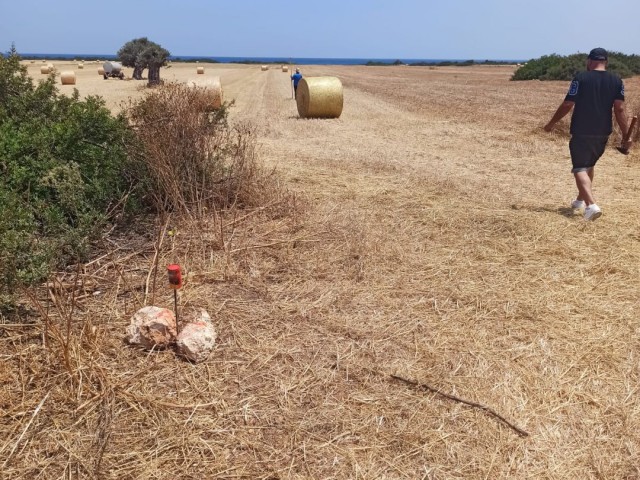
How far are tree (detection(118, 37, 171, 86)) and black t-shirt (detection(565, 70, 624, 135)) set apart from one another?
24.6 metres

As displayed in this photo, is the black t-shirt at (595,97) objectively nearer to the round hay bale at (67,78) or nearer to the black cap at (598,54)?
the black cap at (598,54)

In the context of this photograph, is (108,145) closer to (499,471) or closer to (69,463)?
(69,463)

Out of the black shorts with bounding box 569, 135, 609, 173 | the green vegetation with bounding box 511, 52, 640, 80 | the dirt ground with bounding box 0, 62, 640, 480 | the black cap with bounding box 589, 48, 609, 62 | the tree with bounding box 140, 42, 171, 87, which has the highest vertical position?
the green vegetation with bounding box 511, 52, 640, 80

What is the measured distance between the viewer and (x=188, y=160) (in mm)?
5414

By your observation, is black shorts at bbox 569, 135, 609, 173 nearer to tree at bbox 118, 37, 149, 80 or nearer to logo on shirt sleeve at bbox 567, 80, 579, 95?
logo on shirt sleeve at bbox 567, 80, 579, 95

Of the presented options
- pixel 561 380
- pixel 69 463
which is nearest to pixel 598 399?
pixel 561 380

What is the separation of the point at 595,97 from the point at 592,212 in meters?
1.19

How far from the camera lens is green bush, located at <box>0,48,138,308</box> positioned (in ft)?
12.3

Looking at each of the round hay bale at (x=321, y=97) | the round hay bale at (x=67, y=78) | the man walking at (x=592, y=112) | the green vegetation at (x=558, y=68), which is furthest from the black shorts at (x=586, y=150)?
the green vegetation at (x=558, y=68)

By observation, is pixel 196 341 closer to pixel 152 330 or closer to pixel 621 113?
pixel 152 330

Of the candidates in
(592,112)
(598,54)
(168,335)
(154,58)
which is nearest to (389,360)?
(168,335)

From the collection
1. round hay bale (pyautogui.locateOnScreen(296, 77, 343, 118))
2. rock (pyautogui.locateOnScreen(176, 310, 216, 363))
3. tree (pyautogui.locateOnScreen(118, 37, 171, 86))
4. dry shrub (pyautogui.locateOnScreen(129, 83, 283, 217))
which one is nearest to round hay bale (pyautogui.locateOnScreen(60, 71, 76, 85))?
tree (pyautogui.locateOnScreen(118, 37, 171, 86))

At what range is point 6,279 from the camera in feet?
11.2

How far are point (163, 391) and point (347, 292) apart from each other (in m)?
1.61
